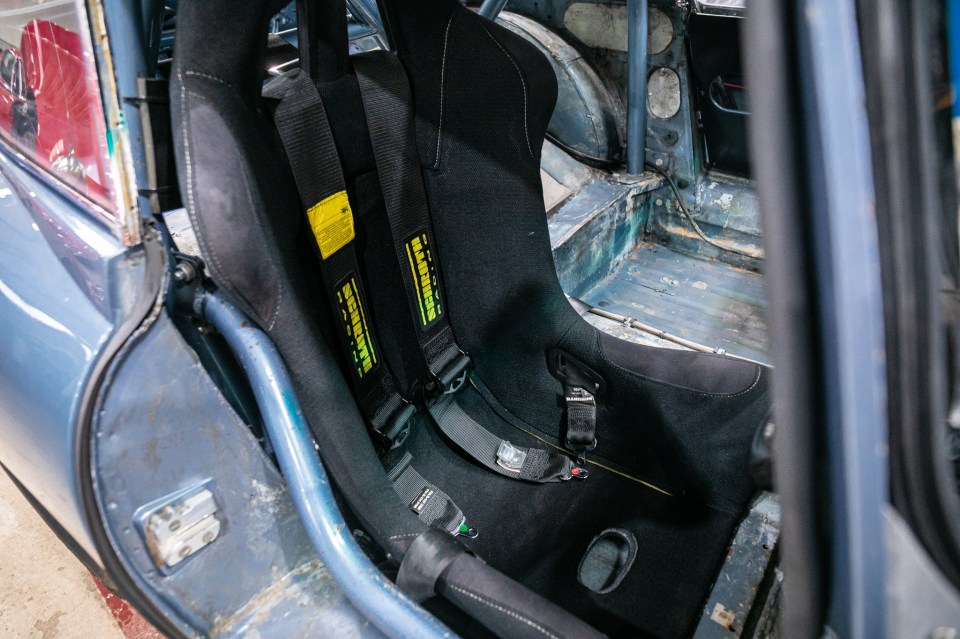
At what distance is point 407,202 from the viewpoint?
3.54 ft

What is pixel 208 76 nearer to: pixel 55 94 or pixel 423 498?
pixel 55 94

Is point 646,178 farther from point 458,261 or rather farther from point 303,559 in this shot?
point 303,559

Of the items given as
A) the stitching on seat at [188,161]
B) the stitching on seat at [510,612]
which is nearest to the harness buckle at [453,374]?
the stitching on seat at [510,612]

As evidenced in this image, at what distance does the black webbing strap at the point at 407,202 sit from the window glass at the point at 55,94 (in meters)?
0.36

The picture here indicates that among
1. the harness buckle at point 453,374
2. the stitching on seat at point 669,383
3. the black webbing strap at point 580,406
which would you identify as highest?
the harness buckle at point 453,374

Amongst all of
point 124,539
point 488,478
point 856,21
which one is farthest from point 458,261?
point 856,21

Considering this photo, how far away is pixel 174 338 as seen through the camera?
778 mm

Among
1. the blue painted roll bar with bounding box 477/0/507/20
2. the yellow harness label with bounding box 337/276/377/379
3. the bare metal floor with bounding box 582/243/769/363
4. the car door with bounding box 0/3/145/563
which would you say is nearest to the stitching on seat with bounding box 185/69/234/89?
the car door with bounding box 0/3/145/563

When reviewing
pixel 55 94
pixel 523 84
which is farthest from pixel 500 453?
pixel 55 94

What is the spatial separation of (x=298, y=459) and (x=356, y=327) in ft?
0.93

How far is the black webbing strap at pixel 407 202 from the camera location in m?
1.00

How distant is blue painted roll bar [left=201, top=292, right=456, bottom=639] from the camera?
78 cm

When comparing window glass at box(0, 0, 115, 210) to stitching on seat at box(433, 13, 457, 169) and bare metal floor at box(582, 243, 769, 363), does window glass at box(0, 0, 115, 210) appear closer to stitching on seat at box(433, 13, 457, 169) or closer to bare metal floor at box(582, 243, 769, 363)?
stitching on seat at box(433, 13, 457, 169)

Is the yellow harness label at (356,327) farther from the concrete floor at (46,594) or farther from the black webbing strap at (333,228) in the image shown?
the concrete floor at (46,594)
